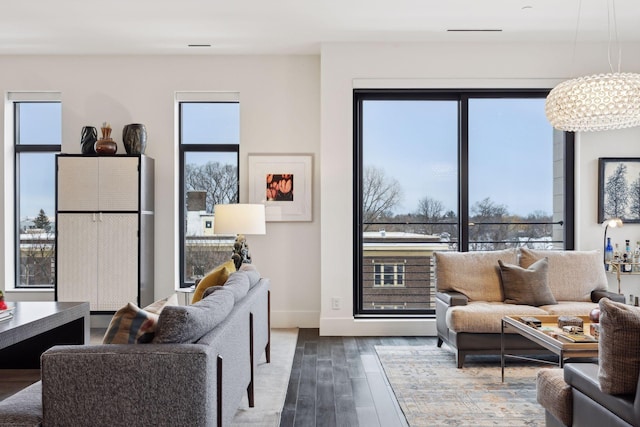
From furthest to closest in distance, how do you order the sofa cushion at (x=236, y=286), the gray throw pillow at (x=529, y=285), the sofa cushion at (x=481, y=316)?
1. the gray throw pillow at (x=529, y=285)
2. the sofa cushion at (x=481, y=316)
3. the sofa cushion at (x=236, y=286)

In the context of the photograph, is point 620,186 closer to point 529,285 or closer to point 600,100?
point 529,285

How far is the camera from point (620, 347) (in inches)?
73.2

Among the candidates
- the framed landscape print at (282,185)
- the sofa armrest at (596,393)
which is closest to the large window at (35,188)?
the framed landscape print at (282,185)

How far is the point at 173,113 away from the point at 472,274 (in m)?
3.47

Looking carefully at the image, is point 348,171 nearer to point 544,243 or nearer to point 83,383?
point 544,243

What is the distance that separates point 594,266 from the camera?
14.8 feet

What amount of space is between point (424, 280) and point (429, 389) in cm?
200

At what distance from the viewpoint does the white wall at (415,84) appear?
5.12 m

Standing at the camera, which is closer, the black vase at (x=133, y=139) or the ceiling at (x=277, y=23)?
the ceiling at (x=277, y=23)

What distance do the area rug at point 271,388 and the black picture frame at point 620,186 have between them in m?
3.40

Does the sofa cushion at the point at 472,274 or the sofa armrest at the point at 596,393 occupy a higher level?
the sofa cushion at the point at 472,274

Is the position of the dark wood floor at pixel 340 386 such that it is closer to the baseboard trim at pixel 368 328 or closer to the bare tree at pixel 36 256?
the baseboard trim at pixel 368 328

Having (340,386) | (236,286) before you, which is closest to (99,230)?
(236,286)

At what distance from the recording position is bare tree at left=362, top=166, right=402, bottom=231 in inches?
210
